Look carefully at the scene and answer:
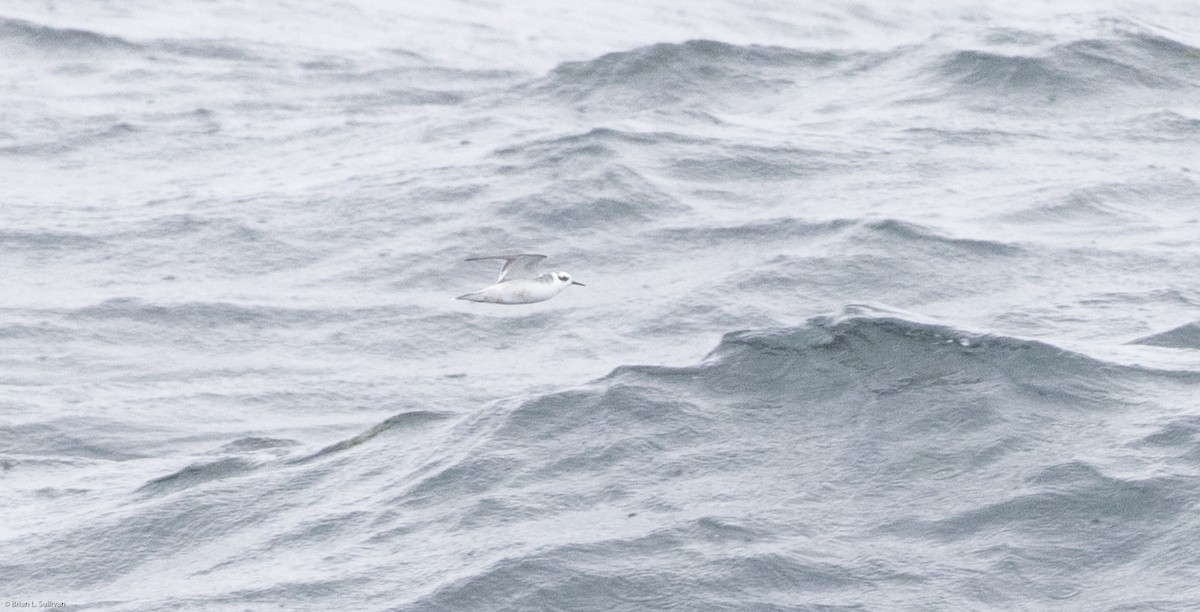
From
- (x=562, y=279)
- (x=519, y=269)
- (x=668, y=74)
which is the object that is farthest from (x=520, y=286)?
(x=668, y=74)

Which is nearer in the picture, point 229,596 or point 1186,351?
point 229,596

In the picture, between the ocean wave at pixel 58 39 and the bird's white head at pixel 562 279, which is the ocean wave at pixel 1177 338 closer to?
the bird's white head at pixel 562 279

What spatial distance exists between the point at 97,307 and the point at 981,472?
11.8 m

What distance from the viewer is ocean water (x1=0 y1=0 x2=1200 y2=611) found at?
1435cm

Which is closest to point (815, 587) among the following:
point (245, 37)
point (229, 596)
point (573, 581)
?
point (573, 581)

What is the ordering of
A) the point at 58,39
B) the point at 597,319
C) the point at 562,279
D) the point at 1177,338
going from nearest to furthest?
the point at 1177,338 < the point at 562,279 < the point at 597,319 < the point at 58,39

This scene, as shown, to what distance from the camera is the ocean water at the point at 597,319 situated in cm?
1435

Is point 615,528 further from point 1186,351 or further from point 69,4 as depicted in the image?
point 69,4

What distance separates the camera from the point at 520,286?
1984cm

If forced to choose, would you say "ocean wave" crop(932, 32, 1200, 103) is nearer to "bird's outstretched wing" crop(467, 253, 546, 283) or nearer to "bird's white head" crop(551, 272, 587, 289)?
"bird's white head" crop(551, 272, 587, 289)

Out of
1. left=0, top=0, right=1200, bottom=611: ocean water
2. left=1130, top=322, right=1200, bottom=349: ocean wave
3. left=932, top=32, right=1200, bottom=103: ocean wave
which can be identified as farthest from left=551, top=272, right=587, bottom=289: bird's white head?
left=932, top=32, right=1200, bottom=103: ocean wave

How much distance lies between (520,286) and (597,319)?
2.21 m

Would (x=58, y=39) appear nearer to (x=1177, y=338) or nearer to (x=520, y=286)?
(x=520, y=286)

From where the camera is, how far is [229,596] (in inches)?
555
